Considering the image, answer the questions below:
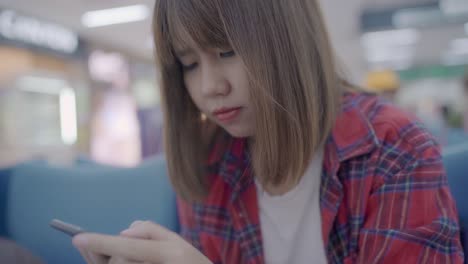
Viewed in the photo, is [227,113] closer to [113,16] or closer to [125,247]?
[125,247]

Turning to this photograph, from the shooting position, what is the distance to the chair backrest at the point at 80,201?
1.00 m

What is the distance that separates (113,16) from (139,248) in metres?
5.06

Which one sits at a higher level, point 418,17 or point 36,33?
point 36,33

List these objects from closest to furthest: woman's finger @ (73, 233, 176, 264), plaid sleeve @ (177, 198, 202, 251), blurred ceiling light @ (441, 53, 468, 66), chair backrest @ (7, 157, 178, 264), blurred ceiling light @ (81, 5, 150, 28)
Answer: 1. woman's finger @ (73, 233, 176, 264)
2. plaid sleeve @ (177, 198, 202, 251)
3. chair backrest @ (7, 157, 178, 264)
4. blurred ceiling light @ (81, 5, 150, 28)
5. blurred ceiling light @ (441, 53, 468, 66)

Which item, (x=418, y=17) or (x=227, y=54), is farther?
(x=418, y=17)

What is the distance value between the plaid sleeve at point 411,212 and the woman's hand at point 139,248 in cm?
29

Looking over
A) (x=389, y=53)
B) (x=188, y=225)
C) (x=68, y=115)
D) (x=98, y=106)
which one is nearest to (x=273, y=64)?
(x=188, y=225)

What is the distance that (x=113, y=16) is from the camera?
5.05 m

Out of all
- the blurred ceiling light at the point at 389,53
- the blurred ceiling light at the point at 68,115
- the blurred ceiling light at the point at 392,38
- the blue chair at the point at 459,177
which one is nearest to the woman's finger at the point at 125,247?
the blue chair at the point at 459,177

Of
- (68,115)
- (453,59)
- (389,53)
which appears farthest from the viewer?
(453,59)

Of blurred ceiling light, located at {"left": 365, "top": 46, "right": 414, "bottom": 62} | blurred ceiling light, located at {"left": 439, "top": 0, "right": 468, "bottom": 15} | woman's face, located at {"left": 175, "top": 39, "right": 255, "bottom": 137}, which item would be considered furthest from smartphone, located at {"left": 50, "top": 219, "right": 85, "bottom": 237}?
blurred ceiling light, located at {"left": 365, "top": 46, "right": 414, "bottom": 62}

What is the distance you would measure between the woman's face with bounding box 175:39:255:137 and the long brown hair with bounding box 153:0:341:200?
0.02m

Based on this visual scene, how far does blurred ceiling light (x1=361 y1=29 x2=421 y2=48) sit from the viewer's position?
6.58 metres

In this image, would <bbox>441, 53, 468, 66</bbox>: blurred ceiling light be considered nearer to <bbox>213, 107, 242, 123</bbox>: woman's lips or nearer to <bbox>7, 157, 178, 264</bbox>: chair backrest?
<bbox>7, 157, 178, 264</bbox>: chair backrest
